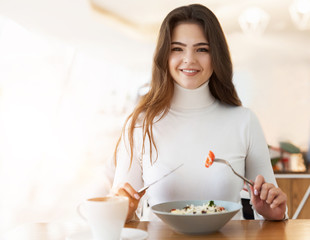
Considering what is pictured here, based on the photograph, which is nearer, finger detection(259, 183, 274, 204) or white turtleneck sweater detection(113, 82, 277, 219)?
finger detection(259, 183, 274, 204)

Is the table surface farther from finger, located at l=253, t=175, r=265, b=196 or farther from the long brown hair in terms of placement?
the long brown hair

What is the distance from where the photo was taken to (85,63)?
210 inches

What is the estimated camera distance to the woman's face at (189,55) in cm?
146

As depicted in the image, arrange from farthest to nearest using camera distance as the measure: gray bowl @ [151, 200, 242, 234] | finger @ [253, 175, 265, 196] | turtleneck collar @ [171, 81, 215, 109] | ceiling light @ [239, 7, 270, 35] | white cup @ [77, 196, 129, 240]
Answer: ceiling light @ [239, 7, 270, 35], turtleneck collar @ [171, 81, 215, 109], finger @ [253, 175, 265, 196], gray bowl @ [151, 200, 242, 234], white cup @ [77, 196, 129, 240]

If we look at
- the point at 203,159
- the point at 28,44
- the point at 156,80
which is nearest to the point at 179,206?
the point at 203,159

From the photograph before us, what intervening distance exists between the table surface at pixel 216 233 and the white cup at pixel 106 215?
0.45 feet

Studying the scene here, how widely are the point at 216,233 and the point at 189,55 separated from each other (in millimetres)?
694

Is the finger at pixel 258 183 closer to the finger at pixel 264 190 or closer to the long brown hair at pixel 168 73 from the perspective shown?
the finger at pixel 264 190

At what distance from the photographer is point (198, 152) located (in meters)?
1.44

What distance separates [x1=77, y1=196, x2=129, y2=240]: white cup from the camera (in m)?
0.80

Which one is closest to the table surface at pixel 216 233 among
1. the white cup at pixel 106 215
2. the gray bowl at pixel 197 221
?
the gray bowl at pixel 197 221

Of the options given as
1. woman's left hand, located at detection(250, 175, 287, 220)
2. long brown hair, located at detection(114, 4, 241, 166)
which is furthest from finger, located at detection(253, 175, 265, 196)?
long brown hair, located at detection(114, 4, 241, 166)

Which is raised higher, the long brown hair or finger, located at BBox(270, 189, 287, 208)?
the long brown hair

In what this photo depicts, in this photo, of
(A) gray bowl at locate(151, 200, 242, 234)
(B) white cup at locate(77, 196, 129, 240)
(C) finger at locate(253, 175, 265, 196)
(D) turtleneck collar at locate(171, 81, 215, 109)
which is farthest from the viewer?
(D) turtleneck collar at locate(171, 81, 215, 109)
